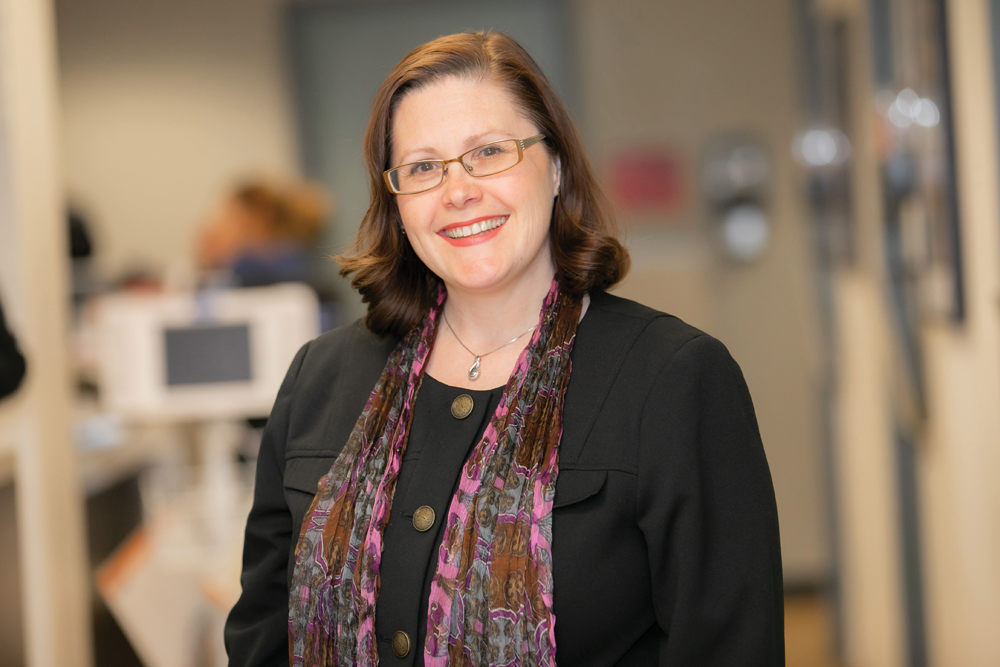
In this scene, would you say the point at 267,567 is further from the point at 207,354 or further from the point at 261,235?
the point at 261,235

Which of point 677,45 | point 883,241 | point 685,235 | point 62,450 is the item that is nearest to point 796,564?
point 685,235

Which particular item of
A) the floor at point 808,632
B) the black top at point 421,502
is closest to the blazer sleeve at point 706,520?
the black top at point 421,502

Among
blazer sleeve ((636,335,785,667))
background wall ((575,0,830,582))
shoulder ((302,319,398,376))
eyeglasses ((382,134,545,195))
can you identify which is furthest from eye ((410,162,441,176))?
background wall ((575,0,830,582))

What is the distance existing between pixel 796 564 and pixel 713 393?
3500 mm

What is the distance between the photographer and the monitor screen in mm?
2676

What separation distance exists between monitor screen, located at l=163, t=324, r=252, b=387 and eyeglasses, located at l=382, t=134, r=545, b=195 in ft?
5.05

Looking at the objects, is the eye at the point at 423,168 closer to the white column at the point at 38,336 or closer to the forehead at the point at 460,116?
the forehead at the point at 460,116

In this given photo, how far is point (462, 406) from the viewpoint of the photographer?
1.30 metres

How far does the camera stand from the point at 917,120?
7.47ft

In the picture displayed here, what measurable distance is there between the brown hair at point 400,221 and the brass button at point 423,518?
1.03 ft

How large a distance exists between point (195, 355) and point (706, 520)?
191 cm

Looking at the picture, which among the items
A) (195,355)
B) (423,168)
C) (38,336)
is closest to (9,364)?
(38,336)

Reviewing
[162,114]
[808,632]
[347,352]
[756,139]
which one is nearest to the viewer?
[347,352]

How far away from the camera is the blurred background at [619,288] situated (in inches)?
87.4
